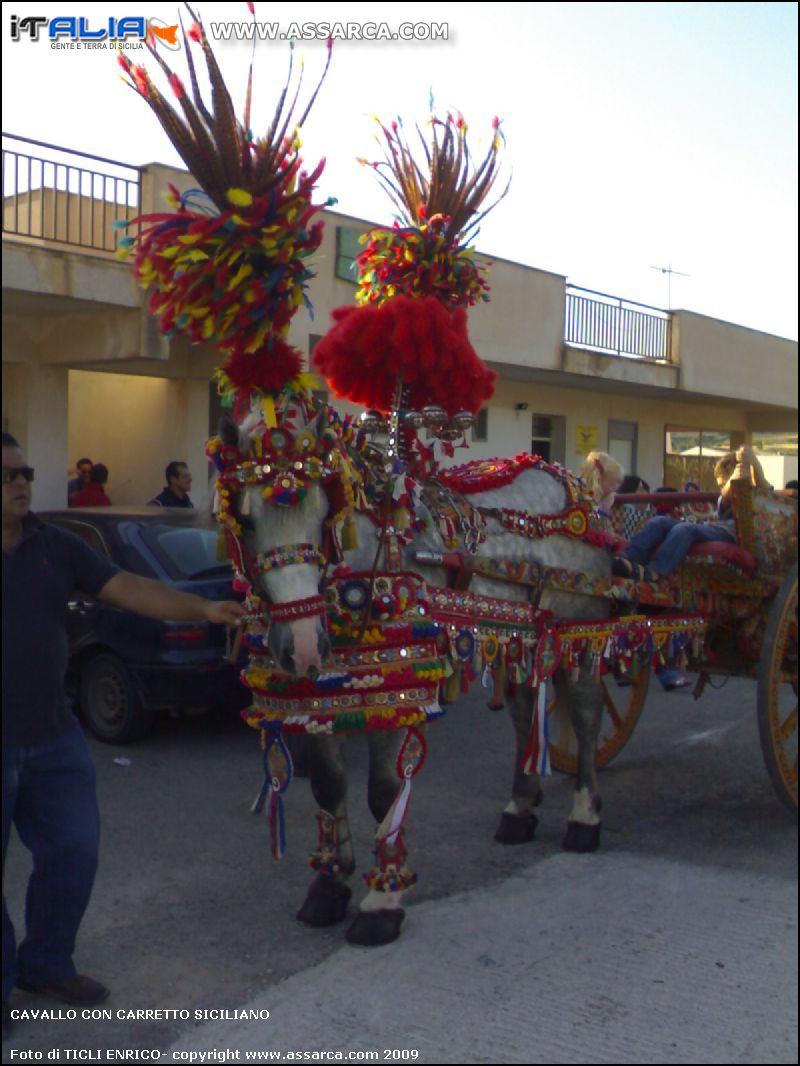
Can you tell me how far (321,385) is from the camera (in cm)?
400

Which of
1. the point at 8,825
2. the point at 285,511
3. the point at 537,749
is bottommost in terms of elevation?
the point at 537,749

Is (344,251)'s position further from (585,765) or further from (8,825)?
(8,825)

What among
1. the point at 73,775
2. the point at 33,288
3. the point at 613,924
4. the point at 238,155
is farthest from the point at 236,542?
the point at 33,288

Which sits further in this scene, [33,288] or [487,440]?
[487,440]

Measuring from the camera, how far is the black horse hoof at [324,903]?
434 centimetres

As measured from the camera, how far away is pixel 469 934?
4.25 metres

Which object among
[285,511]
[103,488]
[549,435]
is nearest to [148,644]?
[285,511]

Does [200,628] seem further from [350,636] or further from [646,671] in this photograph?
[350,636]

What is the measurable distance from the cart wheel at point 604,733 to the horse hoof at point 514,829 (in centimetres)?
65

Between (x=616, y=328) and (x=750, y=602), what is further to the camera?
(x=616, y=328)

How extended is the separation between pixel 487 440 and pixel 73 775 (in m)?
11.7

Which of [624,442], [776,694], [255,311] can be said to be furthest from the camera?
[624,442]

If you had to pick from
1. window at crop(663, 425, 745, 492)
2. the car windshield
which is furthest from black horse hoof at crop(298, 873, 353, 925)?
window at crop(663, 425, 745, 492)

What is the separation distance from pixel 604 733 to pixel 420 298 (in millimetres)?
3922
